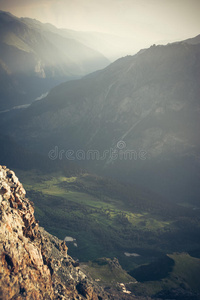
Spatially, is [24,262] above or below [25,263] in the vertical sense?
above

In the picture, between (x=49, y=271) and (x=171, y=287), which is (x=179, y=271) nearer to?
(x=171, y=287)

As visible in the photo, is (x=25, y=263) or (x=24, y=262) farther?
(x=25, y=263)

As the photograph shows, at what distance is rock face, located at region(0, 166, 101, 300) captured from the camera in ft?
201

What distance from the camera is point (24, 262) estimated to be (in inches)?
2608

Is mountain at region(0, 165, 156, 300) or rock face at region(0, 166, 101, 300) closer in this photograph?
rock face at region(0, 166, 101, 300)

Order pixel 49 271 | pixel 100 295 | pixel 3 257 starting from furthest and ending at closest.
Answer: pixel 100 295, pixel 49 271, pixel 3 257

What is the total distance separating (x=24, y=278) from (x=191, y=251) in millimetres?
154424

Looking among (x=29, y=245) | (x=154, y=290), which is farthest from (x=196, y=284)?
(x=29, y=245)

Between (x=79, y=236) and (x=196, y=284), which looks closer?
(x=196, y=284)

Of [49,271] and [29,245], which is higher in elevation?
[29,245]

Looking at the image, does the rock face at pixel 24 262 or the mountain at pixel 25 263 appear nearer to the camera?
the rock face at pixel 24 262

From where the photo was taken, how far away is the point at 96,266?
144 metres

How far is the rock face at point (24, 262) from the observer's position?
61.2m

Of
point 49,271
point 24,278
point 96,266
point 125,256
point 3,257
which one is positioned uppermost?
point 3,257
